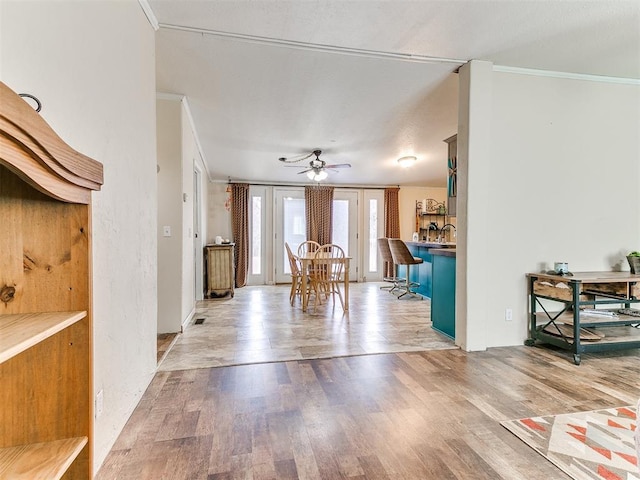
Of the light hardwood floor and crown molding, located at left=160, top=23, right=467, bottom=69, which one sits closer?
the light hardwood floor

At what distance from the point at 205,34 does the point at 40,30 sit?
141 centimetres

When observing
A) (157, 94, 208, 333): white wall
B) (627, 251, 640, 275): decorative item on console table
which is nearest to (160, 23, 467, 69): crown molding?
(157, 94, 208, 333): white wall

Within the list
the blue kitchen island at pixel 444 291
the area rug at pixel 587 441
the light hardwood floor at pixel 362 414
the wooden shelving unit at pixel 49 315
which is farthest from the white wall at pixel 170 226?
the area rug at pixel 587 441

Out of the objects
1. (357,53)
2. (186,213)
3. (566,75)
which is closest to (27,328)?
(357,53)

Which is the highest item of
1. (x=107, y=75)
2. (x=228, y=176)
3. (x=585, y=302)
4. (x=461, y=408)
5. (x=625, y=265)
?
(x=228, y=176)

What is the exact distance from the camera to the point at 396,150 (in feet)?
15.5

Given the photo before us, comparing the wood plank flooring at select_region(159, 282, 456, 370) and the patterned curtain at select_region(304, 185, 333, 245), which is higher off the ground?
the patterned curtain at select_region(304, 185, 333, 245)

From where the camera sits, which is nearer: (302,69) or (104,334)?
(104,334)

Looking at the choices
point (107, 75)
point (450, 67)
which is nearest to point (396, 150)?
point (450, 67)

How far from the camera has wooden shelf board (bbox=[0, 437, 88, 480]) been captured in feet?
2.13

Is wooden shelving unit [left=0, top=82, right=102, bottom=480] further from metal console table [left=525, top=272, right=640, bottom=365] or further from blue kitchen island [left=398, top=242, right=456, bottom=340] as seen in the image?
metal console table [left=525, top=272, right=640, bottom=365]

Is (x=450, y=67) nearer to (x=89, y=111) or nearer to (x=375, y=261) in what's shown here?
(x=89, y=111)

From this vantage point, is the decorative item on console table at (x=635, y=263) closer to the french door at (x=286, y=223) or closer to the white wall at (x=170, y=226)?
the white wall at (x=170, y=226)

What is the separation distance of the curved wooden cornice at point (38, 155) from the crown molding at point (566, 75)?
127 inches
